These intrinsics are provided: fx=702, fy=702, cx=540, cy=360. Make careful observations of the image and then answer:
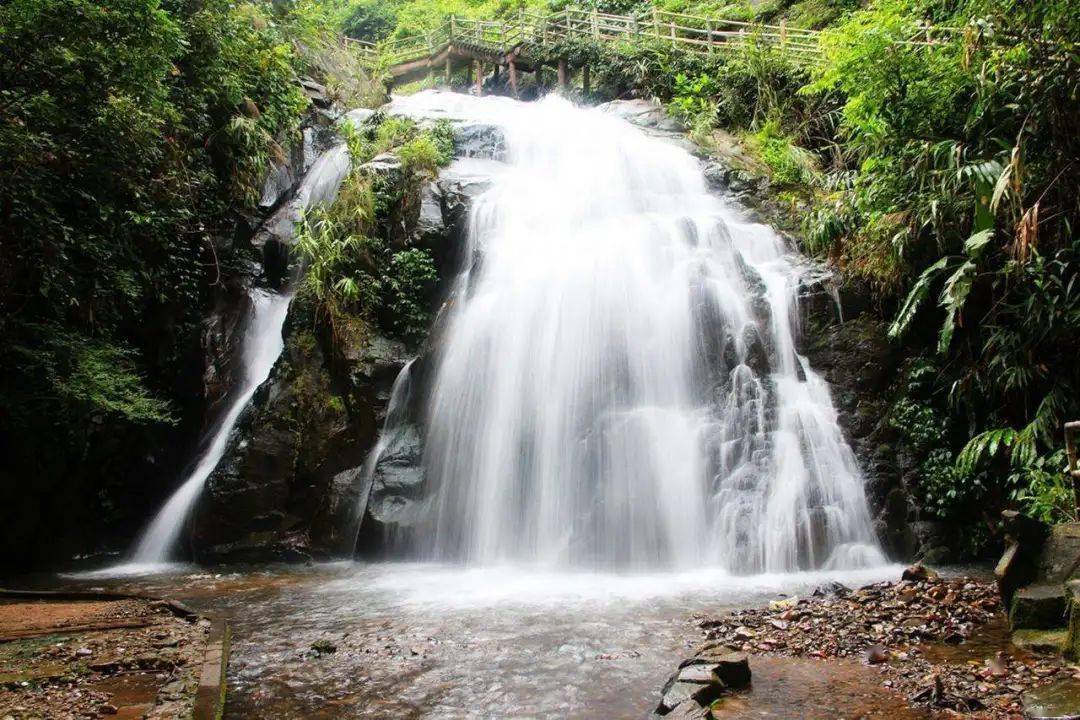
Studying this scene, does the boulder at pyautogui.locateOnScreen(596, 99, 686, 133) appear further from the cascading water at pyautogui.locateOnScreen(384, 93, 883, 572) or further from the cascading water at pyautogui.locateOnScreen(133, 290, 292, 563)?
the cascading water at pyautogui.locateOnScreen(133, 290, 292, 563)

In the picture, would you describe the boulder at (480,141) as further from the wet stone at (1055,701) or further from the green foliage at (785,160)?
the wet stone at (1055,701)

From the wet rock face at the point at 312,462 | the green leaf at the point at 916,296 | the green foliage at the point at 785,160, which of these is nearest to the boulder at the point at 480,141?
the green foliage at the point at 785,160

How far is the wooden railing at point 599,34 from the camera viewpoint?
19484mm

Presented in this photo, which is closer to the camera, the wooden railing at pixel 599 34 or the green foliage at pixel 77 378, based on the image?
the green foliage at pixel 77 378

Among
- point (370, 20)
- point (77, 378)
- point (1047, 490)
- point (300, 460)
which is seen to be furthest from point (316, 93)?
point (370, 20)

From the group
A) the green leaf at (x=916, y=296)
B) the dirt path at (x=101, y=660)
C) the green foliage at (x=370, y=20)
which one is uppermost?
the green foliage at (x=370, y=20)

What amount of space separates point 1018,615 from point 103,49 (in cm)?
1156

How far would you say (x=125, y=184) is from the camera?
1127 cm

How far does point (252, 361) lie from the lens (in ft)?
43.9

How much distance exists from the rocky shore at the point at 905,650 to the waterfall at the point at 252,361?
880 centimetres

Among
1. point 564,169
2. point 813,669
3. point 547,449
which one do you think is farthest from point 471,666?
point 564,169

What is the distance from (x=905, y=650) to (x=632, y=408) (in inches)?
216

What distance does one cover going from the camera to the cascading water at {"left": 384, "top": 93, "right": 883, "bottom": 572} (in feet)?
29.3

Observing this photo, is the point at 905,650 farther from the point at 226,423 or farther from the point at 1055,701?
the point at 226,423
